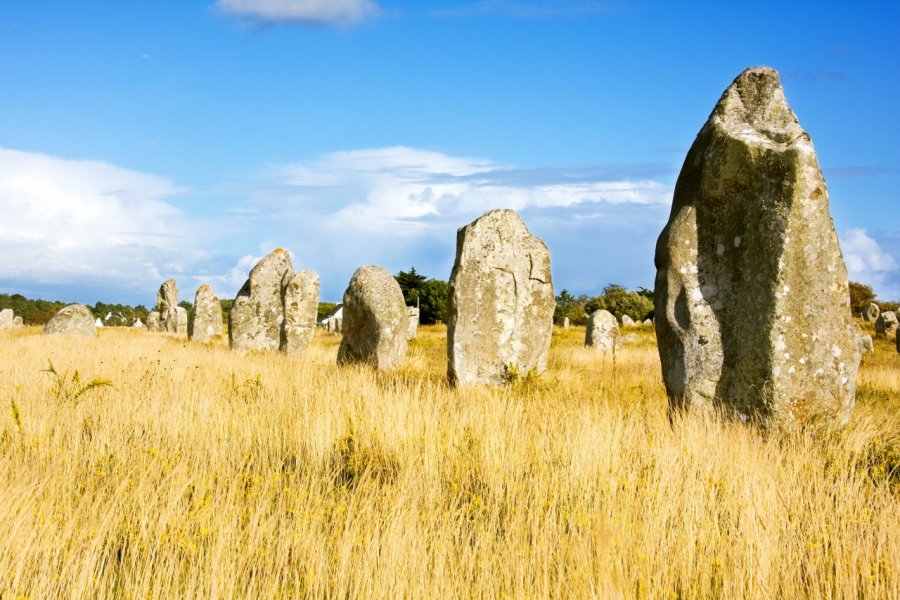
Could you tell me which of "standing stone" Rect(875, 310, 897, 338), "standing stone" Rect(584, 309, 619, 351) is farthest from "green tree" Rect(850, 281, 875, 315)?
"standing stone" Rect(584, 309, 619, 351)

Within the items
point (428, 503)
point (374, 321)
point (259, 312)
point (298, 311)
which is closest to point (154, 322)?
point (259, 312)

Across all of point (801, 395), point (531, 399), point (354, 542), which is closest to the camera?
point (354, 542)

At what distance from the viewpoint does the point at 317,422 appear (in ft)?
22.2

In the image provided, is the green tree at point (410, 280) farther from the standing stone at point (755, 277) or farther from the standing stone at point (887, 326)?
the standing stone at point (755, 277)

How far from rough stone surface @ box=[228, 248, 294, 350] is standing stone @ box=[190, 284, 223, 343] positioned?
22.0ft

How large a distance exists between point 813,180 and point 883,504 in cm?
320

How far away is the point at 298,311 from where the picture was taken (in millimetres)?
18656

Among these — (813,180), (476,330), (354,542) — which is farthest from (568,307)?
(354,542)

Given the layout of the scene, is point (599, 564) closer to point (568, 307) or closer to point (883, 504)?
point (883, 504)

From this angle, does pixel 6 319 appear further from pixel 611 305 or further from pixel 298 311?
pixel 611 305

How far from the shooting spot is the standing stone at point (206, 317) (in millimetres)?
26891

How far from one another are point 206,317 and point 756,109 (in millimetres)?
22881

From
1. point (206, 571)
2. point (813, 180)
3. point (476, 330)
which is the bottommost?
point (206, 571)

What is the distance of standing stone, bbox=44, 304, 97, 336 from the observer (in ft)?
88.4
